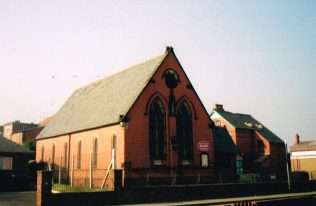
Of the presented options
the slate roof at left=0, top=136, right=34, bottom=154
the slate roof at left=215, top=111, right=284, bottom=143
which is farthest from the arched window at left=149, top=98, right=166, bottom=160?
the slate roof at left=215, top=111, right=284, bottom=143

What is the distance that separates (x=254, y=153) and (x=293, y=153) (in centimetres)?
2435

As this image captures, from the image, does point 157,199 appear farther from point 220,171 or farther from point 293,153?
point 293,153

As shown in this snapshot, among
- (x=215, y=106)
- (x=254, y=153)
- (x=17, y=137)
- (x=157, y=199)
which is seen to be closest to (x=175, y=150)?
(x=157, y=199)

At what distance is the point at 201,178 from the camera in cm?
3262

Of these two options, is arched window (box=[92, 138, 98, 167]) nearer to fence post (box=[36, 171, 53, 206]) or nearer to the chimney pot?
the chimney pot

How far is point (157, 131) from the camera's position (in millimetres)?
31266

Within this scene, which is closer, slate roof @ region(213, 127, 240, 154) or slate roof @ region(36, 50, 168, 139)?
slate roof @ region(36, 50, 168, 139)

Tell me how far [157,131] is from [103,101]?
8.94 meters

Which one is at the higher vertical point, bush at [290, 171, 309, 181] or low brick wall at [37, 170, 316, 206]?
low brick wall at [37, 170, 316, 206]

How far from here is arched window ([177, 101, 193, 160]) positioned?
32.7 metres

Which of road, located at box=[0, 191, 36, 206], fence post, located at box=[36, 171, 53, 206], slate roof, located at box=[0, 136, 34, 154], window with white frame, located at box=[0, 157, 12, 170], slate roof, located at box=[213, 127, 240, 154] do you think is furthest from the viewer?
slate roof, located at box=[0, 136, 34, 154]

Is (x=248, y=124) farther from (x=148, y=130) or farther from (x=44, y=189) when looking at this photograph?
(x=44, y=189)

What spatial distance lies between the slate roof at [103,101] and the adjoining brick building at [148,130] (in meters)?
0.13

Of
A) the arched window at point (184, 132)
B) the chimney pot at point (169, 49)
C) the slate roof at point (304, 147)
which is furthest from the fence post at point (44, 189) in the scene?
the slate roof at point (304, 147)
